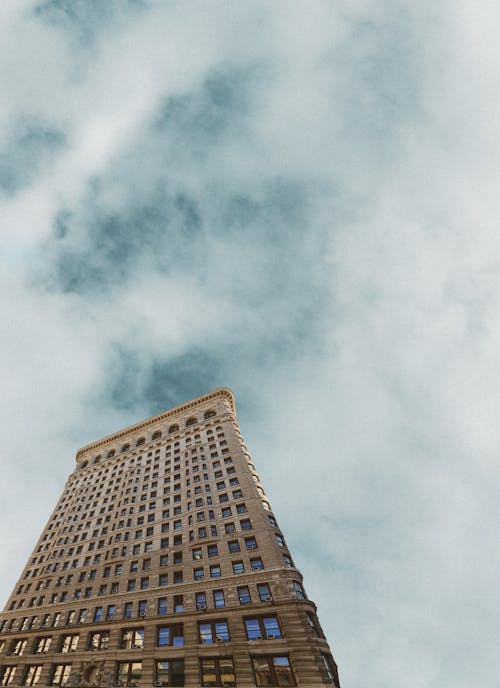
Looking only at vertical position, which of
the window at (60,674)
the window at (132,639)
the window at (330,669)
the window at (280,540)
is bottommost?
the window at (330,669)

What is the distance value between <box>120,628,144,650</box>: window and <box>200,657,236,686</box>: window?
8224 millimetres

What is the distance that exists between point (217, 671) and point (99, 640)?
16.2 m

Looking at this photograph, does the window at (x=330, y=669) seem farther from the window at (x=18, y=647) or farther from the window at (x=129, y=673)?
the window at (x=18, y=647)

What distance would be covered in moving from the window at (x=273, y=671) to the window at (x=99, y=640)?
18.2 m

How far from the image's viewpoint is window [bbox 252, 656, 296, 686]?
29781mm

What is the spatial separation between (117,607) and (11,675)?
13.5 meters

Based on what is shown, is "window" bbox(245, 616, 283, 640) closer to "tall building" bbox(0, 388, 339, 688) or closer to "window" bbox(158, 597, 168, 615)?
"tall building" bbox(0, 388, 339, 688)

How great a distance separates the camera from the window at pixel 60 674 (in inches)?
1487

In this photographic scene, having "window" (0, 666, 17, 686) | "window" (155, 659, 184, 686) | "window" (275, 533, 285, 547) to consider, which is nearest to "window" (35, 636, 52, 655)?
"window" (0, 666, 17, 686)

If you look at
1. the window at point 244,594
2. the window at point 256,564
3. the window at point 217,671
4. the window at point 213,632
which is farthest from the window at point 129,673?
the window at point 256,564

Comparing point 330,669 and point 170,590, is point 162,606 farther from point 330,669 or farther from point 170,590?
point 330,669

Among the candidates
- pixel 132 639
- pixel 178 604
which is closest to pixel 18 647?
pixel 132 639

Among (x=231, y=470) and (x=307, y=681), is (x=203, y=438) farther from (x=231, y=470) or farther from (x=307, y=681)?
(x=307, y=681)

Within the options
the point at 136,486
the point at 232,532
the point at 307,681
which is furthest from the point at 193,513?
the point at 307,681
